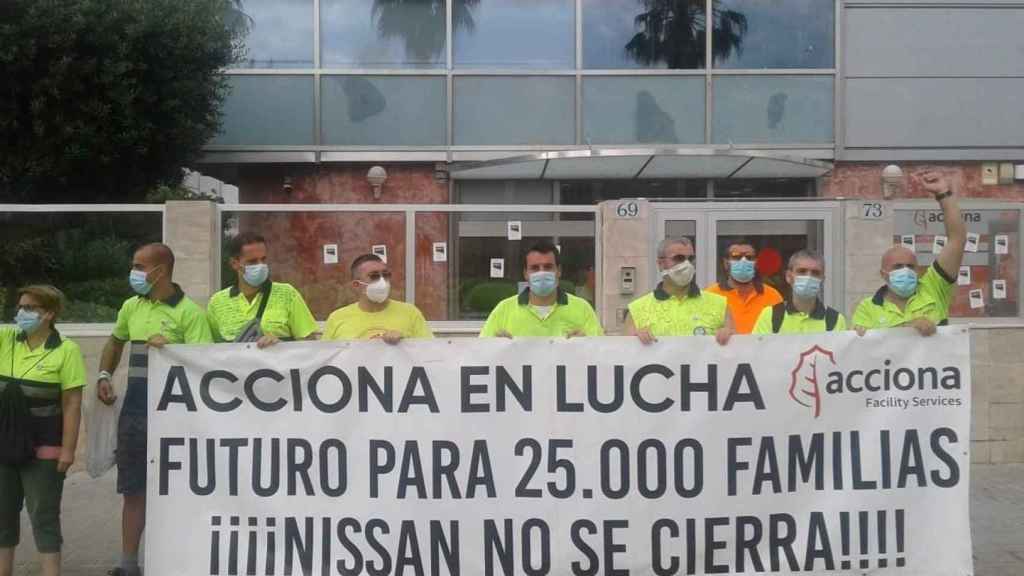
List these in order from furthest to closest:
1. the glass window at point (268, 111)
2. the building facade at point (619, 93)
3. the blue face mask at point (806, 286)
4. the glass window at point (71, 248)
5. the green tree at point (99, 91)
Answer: the glass window at point (268, 111)
the building facade at point (619, 93)
the green tree at point (99, 91)
the glass window at point (71, 248)
the blue face mask at point (806, 286)

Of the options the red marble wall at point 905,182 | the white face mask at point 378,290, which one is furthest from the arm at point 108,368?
the red marble wall at point 905,182

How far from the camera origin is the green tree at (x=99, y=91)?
11.7m

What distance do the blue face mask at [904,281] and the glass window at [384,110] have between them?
364 inches

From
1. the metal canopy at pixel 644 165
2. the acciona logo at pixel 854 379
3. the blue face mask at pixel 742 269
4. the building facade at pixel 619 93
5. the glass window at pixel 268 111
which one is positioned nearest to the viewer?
the acciona logo at pixel 854 379

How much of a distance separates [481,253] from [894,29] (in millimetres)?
8003

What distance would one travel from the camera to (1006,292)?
8688mm

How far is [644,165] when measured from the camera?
40.9ft

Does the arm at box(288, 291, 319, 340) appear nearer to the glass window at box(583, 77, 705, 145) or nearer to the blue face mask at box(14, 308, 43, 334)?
the blue face mask at box(14, 308, 43, 334)

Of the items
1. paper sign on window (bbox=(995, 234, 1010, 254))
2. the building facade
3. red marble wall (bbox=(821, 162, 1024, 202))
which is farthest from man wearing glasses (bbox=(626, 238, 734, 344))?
red marble wall (bbox=(821, 162, 1024, 202))

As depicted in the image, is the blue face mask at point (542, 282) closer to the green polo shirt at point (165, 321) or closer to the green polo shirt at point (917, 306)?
the green polo shirt at point (917, 306)

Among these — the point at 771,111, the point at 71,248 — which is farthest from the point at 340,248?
the point at 771,111

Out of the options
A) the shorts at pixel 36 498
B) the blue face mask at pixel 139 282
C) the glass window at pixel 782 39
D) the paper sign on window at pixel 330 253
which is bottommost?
the shorts at pixel 36 498

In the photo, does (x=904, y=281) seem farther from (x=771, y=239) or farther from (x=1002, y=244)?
(x=1002, y=244)

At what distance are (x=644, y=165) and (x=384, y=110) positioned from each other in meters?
3.67
